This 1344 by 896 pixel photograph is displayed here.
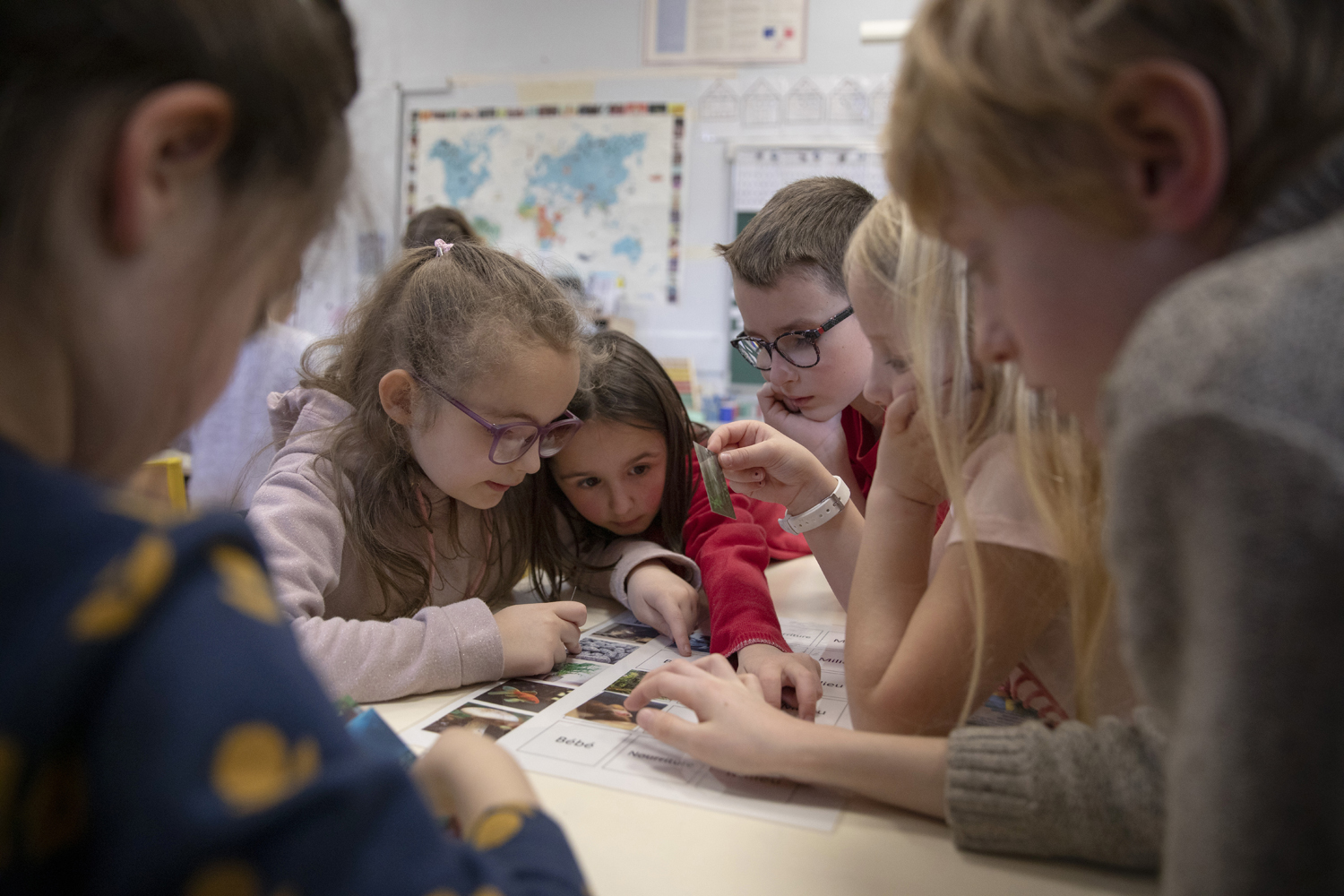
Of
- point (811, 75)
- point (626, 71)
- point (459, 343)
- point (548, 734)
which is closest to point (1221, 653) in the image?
point (548, 734)

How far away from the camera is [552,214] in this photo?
134 inches

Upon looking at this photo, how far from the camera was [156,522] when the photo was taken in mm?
321

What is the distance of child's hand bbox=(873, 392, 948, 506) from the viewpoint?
2.67 feet

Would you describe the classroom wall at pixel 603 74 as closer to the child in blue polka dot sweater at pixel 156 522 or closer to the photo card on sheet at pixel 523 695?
the photo card on sheet at pixel 523 695

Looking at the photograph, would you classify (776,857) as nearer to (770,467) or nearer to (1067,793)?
(1067,793)

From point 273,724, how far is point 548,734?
0.46m

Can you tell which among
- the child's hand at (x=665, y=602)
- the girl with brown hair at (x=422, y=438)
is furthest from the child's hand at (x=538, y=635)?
the child's hand at (x=665, y=602)

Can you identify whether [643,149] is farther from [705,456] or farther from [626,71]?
[705,456]

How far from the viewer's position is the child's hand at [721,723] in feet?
2.10

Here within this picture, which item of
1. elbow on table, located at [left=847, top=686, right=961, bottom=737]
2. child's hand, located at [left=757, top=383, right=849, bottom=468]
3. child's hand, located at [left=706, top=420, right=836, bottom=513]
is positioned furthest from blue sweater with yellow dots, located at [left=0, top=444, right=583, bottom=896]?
child's hand, located at [left=757, top=383, right=849, bottom=468]

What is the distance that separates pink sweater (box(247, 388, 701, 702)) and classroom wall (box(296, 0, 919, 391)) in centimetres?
203

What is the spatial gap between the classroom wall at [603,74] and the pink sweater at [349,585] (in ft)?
6.66

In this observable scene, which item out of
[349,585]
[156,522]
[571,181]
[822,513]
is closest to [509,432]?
[349,585]

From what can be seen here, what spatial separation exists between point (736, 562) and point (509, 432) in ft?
1.10
